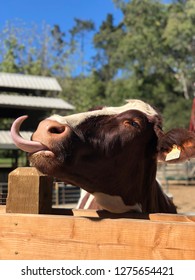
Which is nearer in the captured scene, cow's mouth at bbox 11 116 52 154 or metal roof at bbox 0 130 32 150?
cow's mouth at bbox 11 116 52 154

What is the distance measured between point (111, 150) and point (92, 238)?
37.3 inches

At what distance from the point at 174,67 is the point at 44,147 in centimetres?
3708

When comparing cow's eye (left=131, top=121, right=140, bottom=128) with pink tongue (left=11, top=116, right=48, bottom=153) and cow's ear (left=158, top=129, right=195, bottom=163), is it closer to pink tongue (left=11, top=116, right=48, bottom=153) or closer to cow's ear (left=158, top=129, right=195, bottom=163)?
cow's ear (left=158, top=129, right=195, bottom=163)

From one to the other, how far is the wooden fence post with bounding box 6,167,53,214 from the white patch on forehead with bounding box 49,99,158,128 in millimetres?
360

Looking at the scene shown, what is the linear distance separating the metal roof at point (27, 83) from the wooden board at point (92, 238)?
23837mm

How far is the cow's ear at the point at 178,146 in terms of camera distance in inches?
113

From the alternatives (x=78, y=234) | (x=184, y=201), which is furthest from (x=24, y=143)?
(x=184, y=201)

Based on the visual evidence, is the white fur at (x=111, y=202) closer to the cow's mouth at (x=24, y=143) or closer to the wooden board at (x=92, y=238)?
the cow's mouth at (x=24, y=143)

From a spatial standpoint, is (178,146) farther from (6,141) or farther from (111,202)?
(6,141)

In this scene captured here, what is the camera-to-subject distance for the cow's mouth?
210cm

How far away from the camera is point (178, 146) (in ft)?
9.52

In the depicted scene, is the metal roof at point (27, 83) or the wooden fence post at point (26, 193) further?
the metal roof at point (27, 83)

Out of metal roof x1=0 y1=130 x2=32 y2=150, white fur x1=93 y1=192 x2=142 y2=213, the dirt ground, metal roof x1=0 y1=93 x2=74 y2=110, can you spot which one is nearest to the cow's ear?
white fur x1=93 y1=192 x2=142 y2=213

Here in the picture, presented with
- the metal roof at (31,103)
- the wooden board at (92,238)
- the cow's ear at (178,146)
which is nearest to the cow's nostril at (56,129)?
the wooden board at (92,238)
